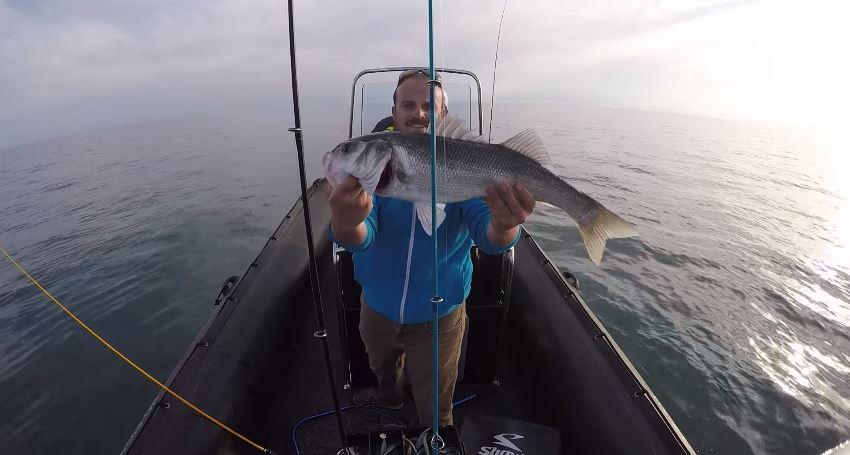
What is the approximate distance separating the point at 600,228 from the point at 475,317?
67.8 inches

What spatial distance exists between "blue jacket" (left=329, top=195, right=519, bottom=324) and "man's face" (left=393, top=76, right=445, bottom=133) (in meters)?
0.60

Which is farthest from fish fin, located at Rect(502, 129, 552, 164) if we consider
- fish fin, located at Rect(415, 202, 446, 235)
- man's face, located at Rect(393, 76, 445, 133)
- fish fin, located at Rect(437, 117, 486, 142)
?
fish fin, located at Rect(415, 202, 446, 235)

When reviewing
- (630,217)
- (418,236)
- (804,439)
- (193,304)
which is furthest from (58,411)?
(630,217)

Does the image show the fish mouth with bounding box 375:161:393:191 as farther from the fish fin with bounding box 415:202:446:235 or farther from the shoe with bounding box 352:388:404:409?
the shoe with bounding box 352:388:404:409

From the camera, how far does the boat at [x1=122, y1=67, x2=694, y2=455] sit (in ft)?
10.1

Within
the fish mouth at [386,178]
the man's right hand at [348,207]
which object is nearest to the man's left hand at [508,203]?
the fish mouth at [386,178]

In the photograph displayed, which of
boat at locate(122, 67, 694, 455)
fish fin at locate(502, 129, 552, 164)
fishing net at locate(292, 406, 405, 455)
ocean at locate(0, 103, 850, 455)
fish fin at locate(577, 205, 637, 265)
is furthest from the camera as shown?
ocean at locate(0, 103, 850, 455)

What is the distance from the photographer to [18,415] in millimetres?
5461

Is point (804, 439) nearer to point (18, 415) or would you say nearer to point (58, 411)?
point (58, 411)

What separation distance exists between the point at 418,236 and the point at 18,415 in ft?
23.4

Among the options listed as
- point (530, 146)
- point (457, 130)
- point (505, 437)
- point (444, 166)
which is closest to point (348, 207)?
point (444, 166)

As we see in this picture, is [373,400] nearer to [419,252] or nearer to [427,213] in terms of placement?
[419,252]

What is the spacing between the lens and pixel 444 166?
90.2 inches

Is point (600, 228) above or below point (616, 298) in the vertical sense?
above
